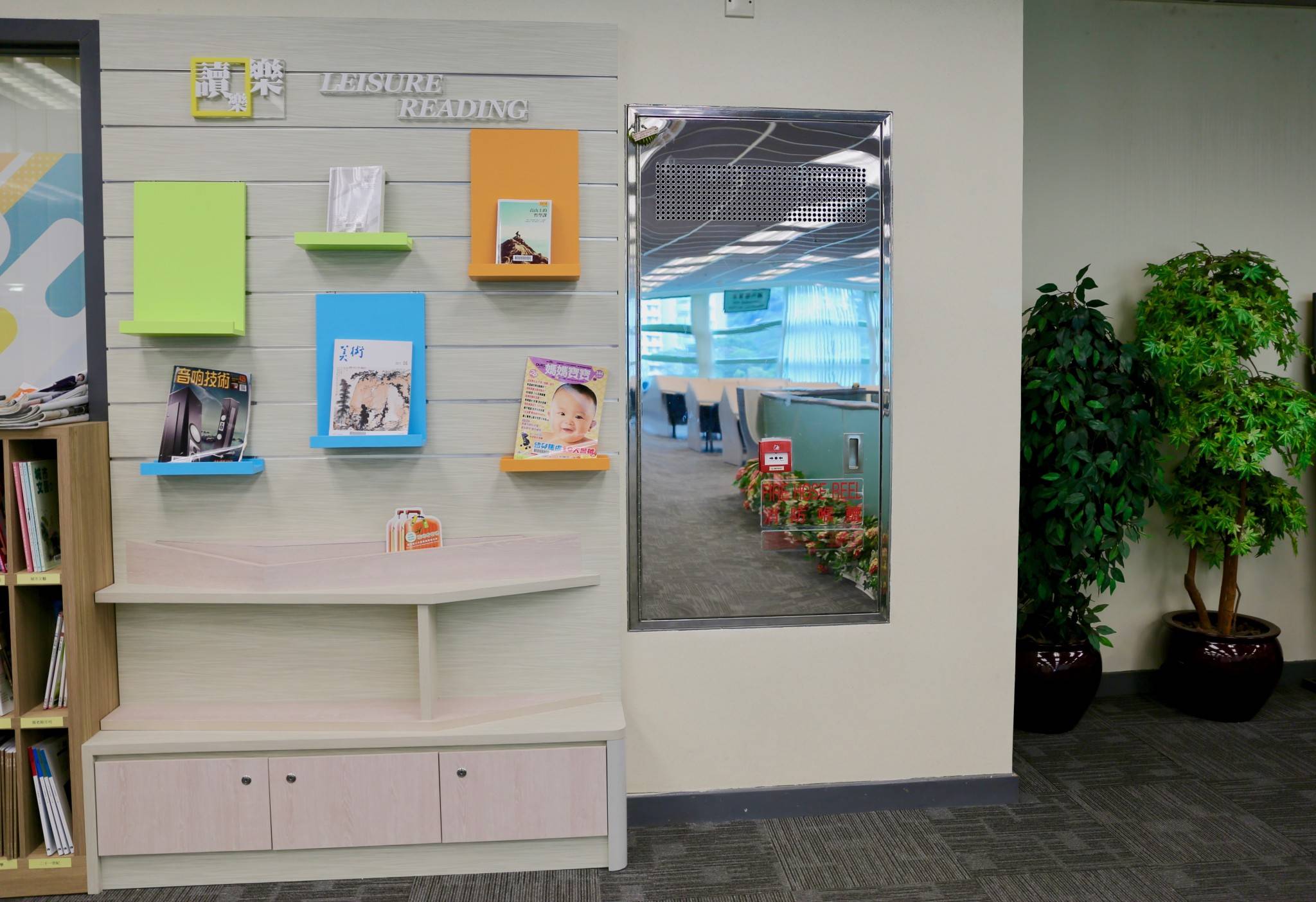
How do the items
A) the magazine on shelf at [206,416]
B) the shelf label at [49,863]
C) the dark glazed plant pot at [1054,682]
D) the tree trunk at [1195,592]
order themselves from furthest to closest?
the tree trunk at [1195,592] → the dark glazed plant pot at [1054,682] → the magazine on shelf at [206,416] → the shelf label at [49,863]

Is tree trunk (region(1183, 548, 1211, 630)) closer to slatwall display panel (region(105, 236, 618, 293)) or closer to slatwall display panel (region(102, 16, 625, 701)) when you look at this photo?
slatwall display panel (region(102, 16, 625, 701))

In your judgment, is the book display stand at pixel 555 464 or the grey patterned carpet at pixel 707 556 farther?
the grey patterned carpet at pixel 707 556

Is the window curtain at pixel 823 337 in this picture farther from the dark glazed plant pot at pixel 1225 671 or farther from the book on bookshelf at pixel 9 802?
the book on bookshelf at pixel 9 802

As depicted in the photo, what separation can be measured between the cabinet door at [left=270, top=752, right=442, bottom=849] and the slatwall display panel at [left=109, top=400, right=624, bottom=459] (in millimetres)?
874

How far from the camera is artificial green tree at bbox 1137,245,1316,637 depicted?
318 centimetres

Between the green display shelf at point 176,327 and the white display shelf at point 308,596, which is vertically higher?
the green display shelf at point 176,327

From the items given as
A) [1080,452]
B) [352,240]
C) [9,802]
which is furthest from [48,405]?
[1080,452]

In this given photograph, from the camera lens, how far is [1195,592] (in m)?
3.58

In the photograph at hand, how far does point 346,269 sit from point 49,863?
183 cm

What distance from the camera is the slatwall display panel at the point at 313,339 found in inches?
96.4

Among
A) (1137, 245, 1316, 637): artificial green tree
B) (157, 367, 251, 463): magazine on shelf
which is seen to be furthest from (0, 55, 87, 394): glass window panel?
(1137, 245, 1316, 637): artificial green tree

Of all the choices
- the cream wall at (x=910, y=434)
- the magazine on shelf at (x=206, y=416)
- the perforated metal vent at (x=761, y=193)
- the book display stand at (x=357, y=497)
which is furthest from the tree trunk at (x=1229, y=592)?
the magazine on shelf at (x=206, y=416)

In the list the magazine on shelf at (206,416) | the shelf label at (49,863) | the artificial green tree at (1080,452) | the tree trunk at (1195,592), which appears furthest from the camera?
the tree trunk at (1195,592)

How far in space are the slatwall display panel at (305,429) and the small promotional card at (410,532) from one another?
7.2 inches
